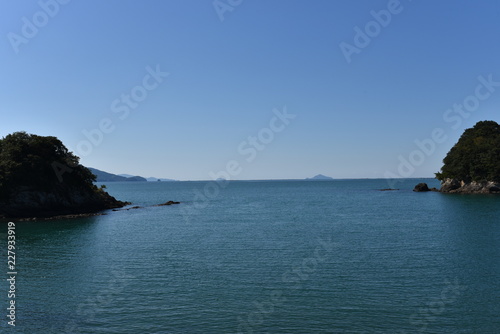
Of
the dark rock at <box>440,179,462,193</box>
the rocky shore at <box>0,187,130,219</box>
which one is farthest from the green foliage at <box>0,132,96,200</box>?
the dark rock at <box>440,179,462,193</box>

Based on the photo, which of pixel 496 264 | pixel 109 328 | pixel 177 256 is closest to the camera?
pixel 109 328

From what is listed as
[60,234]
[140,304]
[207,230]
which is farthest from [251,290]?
[60,234]

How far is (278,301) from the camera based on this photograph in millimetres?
27719

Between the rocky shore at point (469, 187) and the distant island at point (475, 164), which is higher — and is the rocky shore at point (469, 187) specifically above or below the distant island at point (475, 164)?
below

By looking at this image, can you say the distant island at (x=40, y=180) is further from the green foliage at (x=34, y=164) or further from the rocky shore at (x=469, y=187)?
the rocky shore at (x=469, y=187)

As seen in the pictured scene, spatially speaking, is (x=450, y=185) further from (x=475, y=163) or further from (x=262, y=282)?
(x=262, y=282)

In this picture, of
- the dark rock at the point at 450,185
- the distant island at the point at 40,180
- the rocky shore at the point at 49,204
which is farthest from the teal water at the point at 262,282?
the dark rock at the point at 450,185

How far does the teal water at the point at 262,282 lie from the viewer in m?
24.1

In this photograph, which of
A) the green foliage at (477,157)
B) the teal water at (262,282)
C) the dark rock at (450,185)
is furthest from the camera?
the dark rock at (450,185)

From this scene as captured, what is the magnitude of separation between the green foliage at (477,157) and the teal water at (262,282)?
87891 mm

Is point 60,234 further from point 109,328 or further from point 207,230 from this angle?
point 109,328

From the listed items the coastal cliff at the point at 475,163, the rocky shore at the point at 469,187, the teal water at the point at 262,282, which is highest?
the coastal cliff at the point at 475,163

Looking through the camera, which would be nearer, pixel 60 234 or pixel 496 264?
pixel 496 264

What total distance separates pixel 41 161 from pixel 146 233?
43616 millimetres
